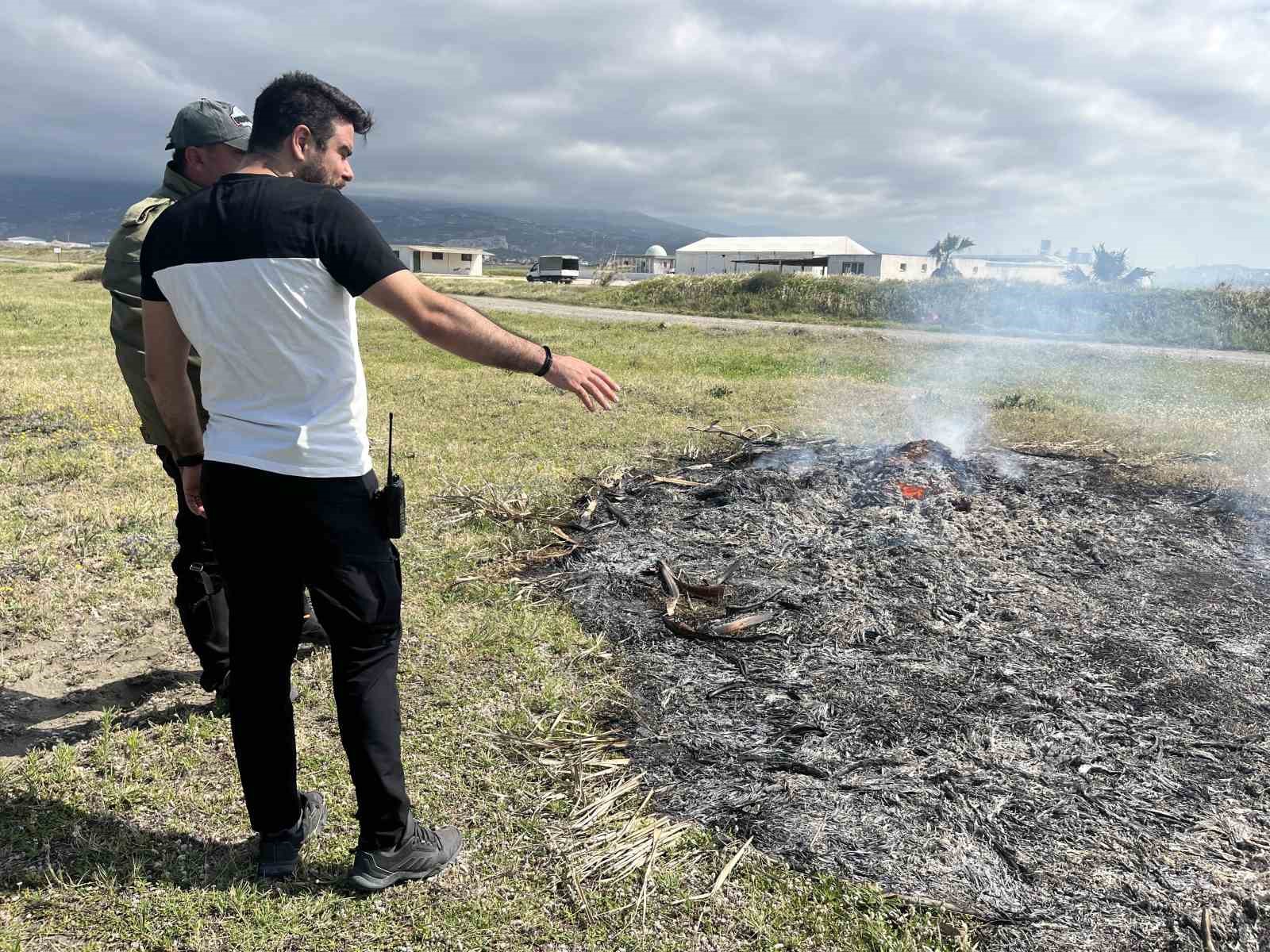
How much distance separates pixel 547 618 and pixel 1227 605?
3648mm

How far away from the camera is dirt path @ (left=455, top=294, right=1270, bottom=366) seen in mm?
17047

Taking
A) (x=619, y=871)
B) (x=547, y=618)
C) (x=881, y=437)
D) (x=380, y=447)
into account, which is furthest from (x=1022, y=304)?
(x=619, y=871)

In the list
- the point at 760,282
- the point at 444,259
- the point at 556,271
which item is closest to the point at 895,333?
the point at 760,282

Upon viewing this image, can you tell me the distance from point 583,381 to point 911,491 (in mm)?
3971

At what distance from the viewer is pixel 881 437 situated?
779 centimetres

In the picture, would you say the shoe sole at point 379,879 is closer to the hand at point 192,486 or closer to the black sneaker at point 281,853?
the black sneaker at point 281,853

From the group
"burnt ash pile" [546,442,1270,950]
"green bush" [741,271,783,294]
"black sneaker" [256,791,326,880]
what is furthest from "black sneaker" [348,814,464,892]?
"green bush" [741,271,783,294]

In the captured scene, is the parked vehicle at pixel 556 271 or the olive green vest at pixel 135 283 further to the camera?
the parked vehicle at pixel 556 271

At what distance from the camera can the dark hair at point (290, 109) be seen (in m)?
2.12

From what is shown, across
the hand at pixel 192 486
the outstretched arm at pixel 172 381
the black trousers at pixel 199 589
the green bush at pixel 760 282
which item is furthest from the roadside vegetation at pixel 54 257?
the outstretched arm at pixel 172 381

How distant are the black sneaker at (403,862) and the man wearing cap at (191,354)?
1115 millimetres

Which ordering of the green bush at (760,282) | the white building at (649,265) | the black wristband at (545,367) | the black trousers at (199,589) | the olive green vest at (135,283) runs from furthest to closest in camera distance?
→ the white building at (649,265) → the green bush at (760,282) → the black trousers at (199,589) → the olive green vest at (135,283) → the black wristband at (545,367)

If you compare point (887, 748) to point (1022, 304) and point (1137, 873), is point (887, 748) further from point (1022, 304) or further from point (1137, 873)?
point (1022, 304)

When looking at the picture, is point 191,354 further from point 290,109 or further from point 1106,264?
point 1106,264
